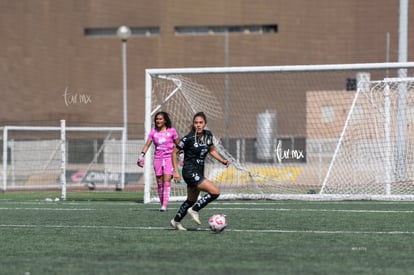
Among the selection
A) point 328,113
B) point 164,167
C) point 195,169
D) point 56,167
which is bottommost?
point 56,167

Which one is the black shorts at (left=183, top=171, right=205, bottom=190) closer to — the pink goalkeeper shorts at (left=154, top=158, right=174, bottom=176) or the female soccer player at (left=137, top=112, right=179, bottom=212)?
the female soccer player at (left=137, top=112, right=179, bottom=212)

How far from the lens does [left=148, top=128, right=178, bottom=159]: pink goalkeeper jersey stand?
56.8ft

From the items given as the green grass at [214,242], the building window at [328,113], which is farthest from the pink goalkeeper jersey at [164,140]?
the building window at [328,113]

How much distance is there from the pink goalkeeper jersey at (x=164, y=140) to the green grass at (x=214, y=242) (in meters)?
1.08

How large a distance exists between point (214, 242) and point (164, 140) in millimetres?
6325

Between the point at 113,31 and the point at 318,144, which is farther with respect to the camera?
the point at 113,31

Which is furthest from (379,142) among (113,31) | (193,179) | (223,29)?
(113,31)

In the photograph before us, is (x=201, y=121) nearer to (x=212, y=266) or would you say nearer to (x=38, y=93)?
(x=212, y=266)

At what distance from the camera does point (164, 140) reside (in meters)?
17.3

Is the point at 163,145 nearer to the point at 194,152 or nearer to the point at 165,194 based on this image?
the point at 165,194

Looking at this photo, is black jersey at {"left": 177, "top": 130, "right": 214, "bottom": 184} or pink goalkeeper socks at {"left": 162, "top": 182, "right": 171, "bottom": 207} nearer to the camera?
black jersey at {"left": 177, "top": 130, "right": 214, "bottom": 184}

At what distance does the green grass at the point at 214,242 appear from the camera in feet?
30.0

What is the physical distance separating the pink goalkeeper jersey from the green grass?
3.54ft

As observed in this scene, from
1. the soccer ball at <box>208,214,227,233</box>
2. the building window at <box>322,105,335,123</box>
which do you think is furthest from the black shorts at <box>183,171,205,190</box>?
the building window at <box>322,105,335,123</box>
